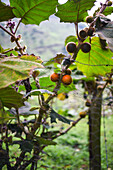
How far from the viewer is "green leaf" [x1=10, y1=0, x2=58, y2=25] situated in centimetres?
71

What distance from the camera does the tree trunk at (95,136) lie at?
146cm

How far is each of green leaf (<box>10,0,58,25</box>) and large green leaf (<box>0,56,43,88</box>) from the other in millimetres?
278

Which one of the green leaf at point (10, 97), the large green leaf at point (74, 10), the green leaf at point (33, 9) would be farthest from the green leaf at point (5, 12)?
the green leaf at point (10, 97)

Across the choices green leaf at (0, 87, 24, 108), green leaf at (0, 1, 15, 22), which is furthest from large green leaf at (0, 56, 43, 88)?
green leaf at (0, 1, 15, 22)

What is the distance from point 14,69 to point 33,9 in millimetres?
350

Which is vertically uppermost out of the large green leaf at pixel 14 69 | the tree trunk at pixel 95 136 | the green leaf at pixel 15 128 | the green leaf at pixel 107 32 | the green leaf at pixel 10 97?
the green leaf at pixel 107 32

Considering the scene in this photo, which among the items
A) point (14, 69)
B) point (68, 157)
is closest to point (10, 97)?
point (14, 69)

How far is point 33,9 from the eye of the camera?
746 millimetres

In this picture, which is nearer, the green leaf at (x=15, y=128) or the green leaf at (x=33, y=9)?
the green leaf at (x=33, y=9)

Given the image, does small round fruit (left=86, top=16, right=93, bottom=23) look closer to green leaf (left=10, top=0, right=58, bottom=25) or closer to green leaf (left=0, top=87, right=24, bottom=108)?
green leaf (left=10, top=0, right=58, bottom=25)

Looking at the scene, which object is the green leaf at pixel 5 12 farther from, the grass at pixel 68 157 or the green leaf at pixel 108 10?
the grass at pixel 68 157

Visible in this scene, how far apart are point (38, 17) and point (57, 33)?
528cm

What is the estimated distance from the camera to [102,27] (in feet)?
2.29

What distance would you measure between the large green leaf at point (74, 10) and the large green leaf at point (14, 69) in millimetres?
294
